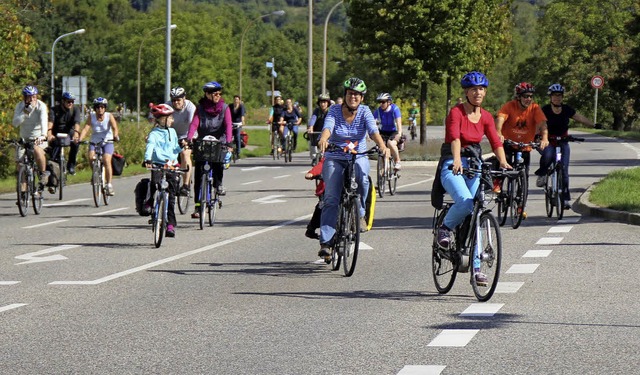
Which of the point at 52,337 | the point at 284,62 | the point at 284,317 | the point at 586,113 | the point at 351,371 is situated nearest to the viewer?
the point at 351,371

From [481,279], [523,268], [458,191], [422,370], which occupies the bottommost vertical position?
[523,268]

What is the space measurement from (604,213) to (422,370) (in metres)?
12.1

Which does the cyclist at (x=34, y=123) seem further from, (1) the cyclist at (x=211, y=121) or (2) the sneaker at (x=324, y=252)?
(2) the sneaker at (x=324, y=252)

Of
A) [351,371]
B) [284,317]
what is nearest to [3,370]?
[351,371]

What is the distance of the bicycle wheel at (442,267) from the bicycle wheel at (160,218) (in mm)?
4635

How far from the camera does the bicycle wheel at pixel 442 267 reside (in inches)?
436

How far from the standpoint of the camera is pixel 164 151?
634 inches

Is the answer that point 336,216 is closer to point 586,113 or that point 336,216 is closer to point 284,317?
point 284,317

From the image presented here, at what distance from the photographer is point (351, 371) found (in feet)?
25.1

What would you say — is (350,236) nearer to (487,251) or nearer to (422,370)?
(487,251)

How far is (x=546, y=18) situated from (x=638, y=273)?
329 feet

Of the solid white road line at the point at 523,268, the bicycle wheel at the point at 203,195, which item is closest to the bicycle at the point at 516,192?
the bicycle wheel at the point at 203,195

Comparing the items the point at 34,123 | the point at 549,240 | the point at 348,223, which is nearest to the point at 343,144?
the point at 348,223

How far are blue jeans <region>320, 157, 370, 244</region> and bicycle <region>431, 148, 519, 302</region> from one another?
59.9 inches
